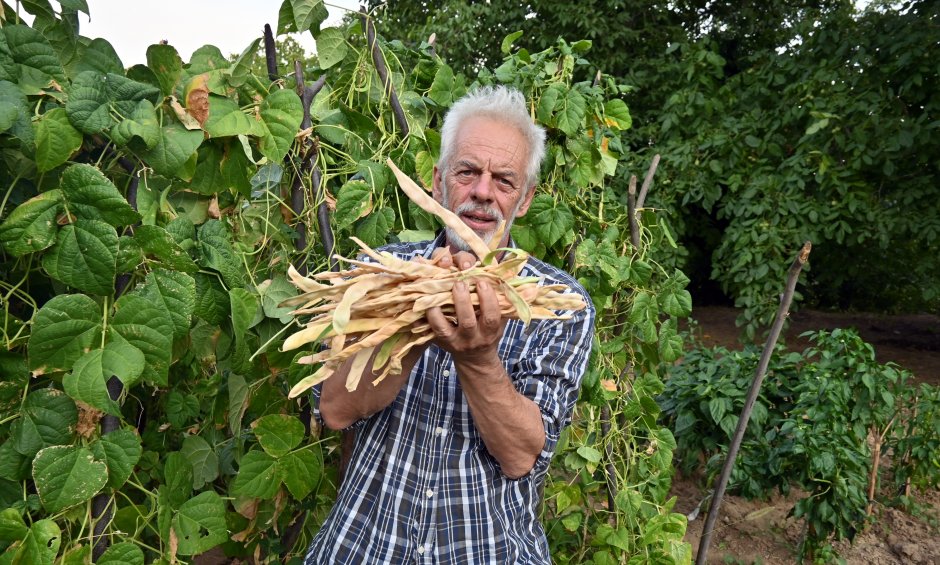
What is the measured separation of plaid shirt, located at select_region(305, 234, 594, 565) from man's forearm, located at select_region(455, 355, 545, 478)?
0.06 m

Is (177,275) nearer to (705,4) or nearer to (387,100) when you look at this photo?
(387,100)

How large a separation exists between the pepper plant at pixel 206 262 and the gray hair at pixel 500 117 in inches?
8.9

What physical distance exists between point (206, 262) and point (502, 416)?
62 centimetres

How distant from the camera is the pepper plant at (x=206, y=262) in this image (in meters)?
1.14

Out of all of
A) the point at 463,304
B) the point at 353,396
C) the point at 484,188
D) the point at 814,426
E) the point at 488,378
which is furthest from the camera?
the point at 814,426

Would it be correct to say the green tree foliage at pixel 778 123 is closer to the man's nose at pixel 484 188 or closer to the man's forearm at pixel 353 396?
the man's nose at pixel 484 188

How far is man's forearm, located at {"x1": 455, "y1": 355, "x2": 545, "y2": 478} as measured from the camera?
46.3 inches

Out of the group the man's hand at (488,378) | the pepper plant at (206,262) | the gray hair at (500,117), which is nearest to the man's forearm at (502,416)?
the man's hand at (488,378)

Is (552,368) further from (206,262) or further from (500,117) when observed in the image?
(206,262)

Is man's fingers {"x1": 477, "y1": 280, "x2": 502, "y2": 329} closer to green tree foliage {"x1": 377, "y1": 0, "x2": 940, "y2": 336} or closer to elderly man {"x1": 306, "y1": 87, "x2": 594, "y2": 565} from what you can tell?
elderly man {"x1": 306, "y1": 87, "x2": 594, "y2": 565}

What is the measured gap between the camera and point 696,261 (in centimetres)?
798

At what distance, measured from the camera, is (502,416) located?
1231 mm

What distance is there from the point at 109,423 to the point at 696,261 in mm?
7457

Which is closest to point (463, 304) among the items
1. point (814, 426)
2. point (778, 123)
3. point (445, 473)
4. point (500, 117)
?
point (445, 473)
